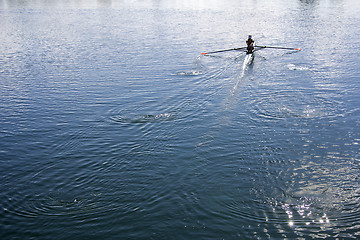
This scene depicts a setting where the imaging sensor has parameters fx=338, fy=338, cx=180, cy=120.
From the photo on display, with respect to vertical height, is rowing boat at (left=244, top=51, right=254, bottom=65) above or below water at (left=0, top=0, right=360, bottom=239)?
above

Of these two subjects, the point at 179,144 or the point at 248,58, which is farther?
the point at 248,58

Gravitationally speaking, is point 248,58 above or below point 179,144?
above

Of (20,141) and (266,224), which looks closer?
(266,224)

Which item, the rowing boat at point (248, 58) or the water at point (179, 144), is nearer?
the water at point (179, 144)

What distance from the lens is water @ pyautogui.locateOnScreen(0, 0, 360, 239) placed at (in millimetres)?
12852

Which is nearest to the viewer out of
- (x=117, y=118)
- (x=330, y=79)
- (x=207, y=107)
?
(x=117, y=118)

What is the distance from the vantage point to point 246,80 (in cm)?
2852

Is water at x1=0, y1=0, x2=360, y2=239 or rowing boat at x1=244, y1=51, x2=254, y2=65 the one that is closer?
water at x1=0, y1=0, x2=360, y2=239

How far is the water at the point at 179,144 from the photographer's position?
1285cm

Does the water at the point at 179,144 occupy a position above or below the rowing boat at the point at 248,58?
below

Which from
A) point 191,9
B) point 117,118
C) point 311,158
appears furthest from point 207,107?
point 191,9

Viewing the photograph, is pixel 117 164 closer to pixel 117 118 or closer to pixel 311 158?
pixel 117 118

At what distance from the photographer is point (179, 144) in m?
18.2

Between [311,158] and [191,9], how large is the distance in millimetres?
73082
